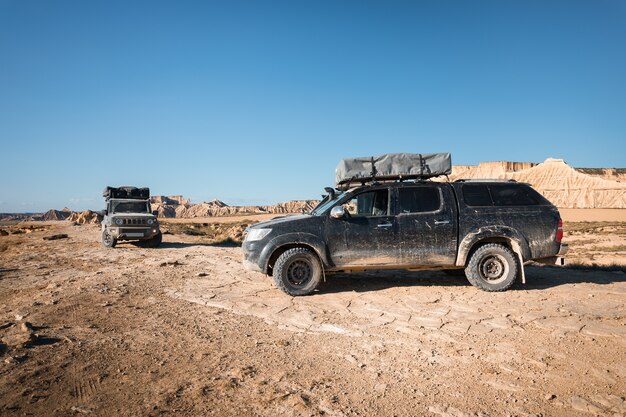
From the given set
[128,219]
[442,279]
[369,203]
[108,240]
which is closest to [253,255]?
[369,203]

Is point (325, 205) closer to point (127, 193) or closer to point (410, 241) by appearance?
Result: point (410, 241)

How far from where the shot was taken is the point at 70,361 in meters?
3.67

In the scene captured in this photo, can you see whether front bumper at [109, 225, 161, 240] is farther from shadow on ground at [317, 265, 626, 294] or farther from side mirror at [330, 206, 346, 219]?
side mirror at [330, 206, 346, 219]

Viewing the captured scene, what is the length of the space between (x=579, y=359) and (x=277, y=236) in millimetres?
4334

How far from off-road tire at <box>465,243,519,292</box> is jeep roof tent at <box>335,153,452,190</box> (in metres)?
1.60

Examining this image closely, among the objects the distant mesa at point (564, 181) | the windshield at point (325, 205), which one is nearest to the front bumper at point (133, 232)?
the windshield at point (325, 205)

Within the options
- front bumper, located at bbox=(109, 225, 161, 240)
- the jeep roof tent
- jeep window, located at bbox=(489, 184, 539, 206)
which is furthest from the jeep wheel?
jeep window, located at bbox=(489, 184, 539, 206)

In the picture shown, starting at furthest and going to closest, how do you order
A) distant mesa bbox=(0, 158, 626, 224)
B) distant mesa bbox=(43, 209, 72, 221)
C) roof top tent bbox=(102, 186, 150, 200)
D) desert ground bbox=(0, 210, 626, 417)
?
distant mesa bbox=(43, 209, 72, 221)
distant mesa bbox=(0, 158, 626, 224)
roof top tent bbox=(102, 186, 150, 200)
desert ground bbox=(0, 210, 626, 417)

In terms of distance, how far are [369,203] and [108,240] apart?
12.3 meters

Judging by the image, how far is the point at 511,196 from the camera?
6.76 meters

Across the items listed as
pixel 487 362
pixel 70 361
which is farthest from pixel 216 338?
pixel 487 362

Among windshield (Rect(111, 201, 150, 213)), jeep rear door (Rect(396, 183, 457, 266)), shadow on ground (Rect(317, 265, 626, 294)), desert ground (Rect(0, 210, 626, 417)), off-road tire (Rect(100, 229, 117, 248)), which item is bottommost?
desert ground (Rect(0, 210, 626, 417))

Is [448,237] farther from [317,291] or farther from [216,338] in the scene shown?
[216,338]

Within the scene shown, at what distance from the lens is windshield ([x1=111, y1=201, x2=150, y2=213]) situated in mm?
15141
